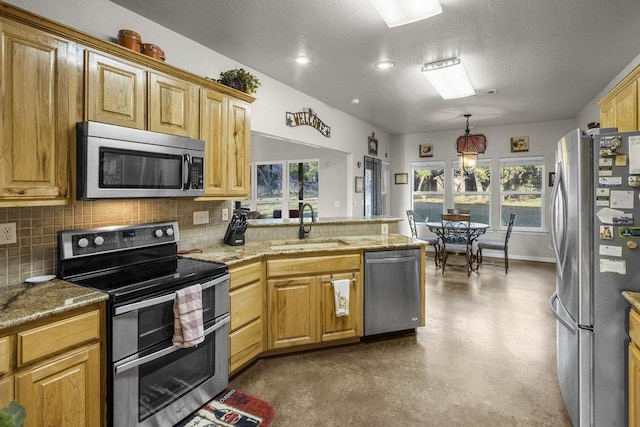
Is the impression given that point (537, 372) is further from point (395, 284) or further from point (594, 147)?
point (594, 147)

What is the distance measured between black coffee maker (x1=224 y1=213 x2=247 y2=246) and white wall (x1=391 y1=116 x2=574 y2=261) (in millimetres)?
5258

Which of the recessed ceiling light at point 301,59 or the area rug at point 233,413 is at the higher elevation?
the recessed ceiling light at point 301,59

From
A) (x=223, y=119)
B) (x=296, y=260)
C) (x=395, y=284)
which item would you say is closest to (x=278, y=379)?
(x=296, y=260)

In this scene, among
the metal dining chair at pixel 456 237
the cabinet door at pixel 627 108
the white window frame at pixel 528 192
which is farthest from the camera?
the white window frame at pixel 528 192

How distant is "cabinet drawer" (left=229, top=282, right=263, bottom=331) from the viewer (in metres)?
2.40

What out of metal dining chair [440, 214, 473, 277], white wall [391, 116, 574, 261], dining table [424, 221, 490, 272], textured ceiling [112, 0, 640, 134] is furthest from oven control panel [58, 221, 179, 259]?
white wall [391, 116, 574, 261]

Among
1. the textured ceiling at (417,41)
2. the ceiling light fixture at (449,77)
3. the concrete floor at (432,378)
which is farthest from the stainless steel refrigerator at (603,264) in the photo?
the ceiling light fixture at (449,77)

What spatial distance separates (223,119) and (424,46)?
194 cm

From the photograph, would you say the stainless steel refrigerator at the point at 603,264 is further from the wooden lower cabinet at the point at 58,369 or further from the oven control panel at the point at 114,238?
the oven control panel at the point at 114,238

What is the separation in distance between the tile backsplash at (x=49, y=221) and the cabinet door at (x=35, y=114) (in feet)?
0.90

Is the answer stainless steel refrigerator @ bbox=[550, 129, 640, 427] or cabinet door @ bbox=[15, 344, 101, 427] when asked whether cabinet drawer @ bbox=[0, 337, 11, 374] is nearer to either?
cabinet door @ bbox=[15, 344, 101, 427]

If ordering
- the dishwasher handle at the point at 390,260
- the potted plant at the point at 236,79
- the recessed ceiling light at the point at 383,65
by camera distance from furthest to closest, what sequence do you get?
1. the recessed ceiling light at the point at 383,65
2. the dishwasher handle at the point at 390,260
3. the potted plant at the point at 236,79

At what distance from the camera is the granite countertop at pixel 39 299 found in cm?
133

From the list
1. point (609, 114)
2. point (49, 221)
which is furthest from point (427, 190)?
point (49, 221)
